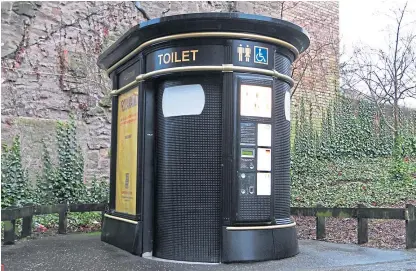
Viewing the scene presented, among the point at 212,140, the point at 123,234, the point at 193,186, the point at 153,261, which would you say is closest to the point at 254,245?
the point at 193,186

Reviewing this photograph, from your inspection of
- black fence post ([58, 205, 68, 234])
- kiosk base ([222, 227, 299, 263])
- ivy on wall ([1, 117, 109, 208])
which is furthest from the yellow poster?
ivy on wall ([1, 117, 109, 208])

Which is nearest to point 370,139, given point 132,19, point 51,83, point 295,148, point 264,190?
point 295,148

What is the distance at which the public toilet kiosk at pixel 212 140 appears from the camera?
5738mm

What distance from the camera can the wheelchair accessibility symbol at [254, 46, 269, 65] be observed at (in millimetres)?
5949

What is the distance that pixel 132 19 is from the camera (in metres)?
13.5

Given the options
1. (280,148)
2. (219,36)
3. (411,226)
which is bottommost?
(411,226)

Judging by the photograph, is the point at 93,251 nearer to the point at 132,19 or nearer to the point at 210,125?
the point at 210,125

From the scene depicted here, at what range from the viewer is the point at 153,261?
18.8ft

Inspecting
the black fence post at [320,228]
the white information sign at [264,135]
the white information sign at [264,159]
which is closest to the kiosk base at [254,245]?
the white information sign at [264,159]

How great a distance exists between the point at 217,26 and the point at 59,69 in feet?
25.0

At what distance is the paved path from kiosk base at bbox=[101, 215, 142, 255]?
10 cm

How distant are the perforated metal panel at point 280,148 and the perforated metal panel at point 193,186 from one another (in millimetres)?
784

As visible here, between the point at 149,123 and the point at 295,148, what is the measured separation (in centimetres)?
966

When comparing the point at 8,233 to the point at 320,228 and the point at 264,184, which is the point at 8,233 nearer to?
the point at 264,184
